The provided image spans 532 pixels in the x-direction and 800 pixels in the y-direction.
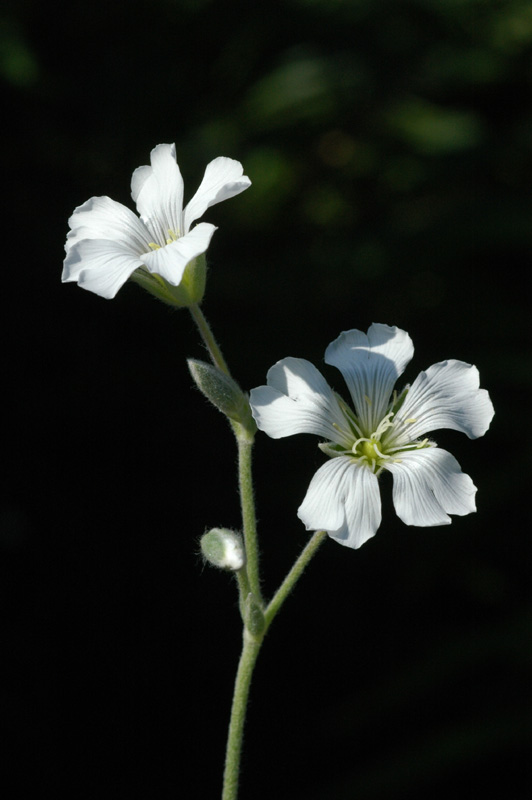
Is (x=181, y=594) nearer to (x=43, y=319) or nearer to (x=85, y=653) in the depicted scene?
(x=85, y=653)

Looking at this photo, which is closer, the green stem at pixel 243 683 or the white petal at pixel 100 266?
the white petal at pixel 100 266

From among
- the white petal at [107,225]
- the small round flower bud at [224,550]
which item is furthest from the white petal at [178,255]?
the small round flower bud at [224,550]

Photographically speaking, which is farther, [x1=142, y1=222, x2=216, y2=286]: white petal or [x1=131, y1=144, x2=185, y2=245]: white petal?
[x1=131, y1=144, x2=185, y2=245]: white petal

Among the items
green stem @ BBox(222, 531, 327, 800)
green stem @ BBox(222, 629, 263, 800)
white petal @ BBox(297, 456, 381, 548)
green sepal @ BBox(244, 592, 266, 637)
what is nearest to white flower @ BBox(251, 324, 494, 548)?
white petal @ BBox(297, 456, 381, 548)

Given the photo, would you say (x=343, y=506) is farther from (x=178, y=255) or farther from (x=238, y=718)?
(x=178, y=255)

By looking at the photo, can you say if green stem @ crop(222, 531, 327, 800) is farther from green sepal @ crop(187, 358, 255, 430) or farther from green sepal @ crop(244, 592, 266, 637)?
green sepal @ crop(187, 358, 255, 430)

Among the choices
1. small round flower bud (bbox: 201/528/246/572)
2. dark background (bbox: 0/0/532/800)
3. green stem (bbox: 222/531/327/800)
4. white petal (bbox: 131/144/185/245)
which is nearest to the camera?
small round flower bud (bbox: 201/528/246/572)

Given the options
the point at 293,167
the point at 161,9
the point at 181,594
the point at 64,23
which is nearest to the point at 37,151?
the point at 64,23

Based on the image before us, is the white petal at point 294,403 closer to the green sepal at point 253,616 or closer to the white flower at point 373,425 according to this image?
the white flower at point 373,425
